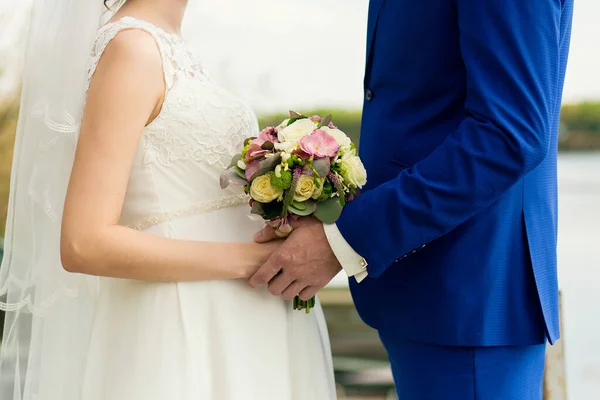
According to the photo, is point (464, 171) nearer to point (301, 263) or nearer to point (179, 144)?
point (301, 263)

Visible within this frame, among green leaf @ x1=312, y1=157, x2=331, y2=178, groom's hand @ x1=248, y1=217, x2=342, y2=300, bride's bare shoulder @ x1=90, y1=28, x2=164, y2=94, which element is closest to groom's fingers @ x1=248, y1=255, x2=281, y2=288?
groom's hand @ x1=248, y1=217, x2=342, y2=300

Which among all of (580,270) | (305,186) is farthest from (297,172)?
(580,270)

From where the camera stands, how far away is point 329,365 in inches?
77.4

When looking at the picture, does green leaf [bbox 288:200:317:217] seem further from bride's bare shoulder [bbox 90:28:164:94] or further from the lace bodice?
bride's bare shoulder [bbox 90:28:164:94]

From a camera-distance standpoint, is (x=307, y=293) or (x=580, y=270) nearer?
(x=307, y=293)

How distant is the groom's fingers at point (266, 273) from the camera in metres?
1.67

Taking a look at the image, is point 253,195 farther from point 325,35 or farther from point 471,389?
point 325,35

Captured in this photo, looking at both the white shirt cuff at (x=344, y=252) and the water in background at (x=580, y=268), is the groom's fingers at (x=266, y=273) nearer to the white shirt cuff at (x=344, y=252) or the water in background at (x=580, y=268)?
the white shirt cuff at (x=344, y=252)

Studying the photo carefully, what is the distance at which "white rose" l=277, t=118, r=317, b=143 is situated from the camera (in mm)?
1604

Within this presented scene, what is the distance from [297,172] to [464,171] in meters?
0.34

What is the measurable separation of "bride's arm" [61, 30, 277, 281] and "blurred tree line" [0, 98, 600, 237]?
2.87m

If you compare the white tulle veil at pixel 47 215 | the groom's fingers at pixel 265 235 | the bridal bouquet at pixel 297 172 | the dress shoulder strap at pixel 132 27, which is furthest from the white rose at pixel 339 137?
the white tulle veil at pixel 47 215

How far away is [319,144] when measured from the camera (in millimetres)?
1604

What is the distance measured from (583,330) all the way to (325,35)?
2.79 m
